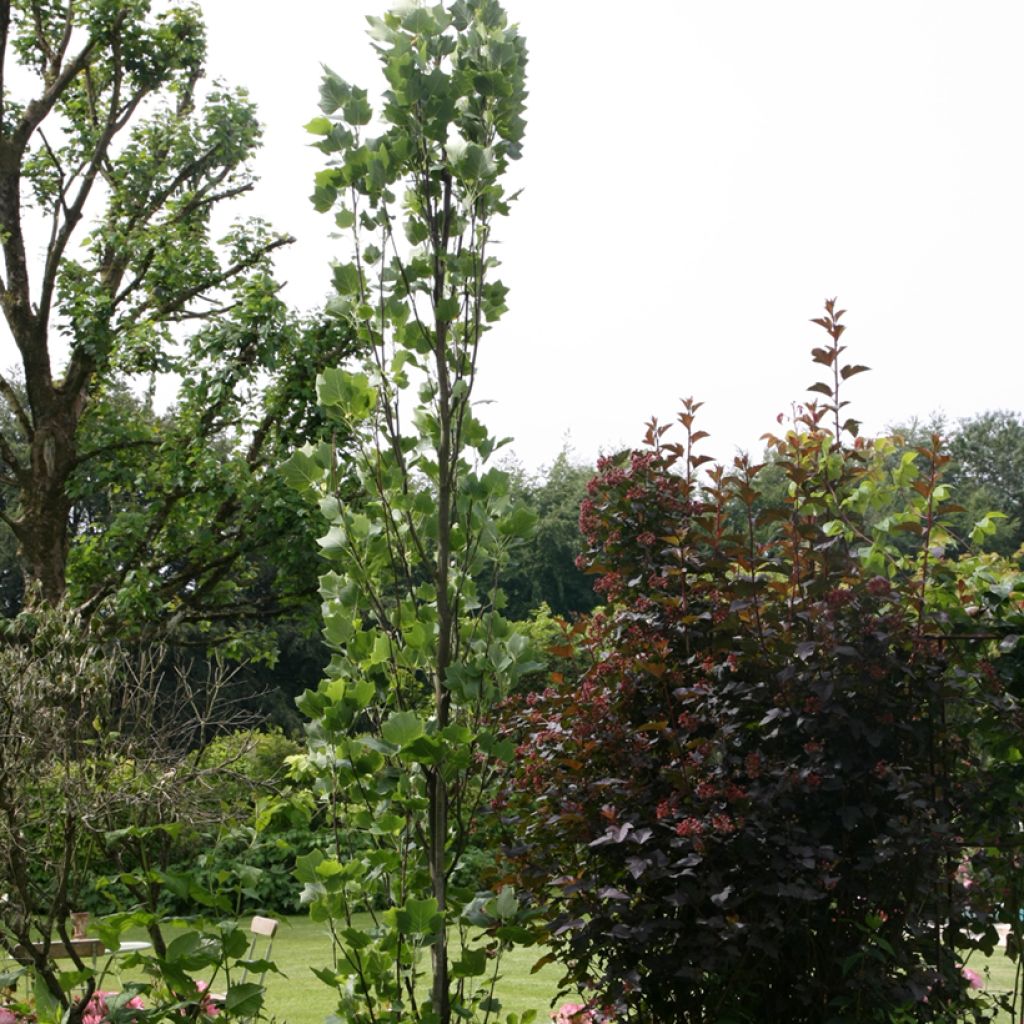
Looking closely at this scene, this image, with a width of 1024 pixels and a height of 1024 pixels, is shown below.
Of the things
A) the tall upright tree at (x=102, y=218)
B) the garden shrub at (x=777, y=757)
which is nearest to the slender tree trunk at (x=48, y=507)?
the tall upright tree at (x=102, y=218)

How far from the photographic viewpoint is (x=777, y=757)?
3066 mm

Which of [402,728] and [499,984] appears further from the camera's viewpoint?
[499,984]

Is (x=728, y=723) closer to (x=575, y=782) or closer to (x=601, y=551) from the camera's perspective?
(x=575, y=782)

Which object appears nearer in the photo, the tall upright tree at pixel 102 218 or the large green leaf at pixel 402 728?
the large green leaf at pixel 402 728

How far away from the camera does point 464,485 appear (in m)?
2.55

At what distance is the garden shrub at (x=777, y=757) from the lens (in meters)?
2.86

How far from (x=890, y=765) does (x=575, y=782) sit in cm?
82

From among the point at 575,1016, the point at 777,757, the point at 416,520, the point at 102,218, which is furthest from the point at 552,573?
the point at 416,520

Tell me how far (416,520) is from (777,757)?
3.82 ft

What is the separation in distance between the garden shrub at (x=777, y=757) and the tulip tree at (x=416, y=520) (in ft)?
1.50

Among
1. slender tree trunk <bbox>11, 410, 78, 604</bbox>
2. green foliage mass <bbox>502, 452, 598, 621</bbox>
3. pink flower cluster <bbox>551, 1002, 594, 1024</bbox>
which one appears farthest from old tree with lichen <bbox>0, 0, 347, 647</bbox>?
green foliage mass <bbox>502, 452, 598, 621</bbox>

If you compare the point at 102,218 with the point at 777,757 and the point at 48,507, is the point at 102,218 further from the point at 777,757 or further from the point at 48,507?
the point at 777,757

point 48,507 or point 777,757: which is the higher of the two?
point 48,507

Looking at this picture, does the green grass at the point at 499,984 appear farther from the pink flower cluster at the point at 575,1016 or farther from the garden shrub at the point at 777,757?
the garden shrub at the point at 777,757
